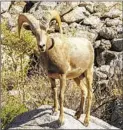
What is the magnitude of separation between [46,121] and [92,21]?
13.6 metres

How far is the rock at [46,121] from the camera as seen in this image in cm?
867

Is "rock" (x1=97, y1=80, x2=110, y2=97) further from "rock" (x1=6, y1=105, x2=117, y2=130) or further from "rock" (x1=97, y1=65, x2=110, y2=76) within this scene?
"rock" (x1=6, y1=105, x2=117, y2=130)

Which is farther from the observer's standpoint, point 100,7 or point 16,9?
point 100,7

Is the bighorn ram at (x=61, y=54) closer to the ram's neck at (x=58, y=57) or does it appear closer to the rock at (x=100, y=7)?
the ram's neck at (x=58, y=57)

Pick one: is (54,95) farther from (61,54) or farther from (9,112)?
(9,112)

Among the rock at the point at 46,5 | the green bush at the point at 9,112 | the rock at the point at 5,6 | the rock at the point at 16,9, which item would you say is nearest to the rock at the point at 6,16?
the rock at the point at 5,6

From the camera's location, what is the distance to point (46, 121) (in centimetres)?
880

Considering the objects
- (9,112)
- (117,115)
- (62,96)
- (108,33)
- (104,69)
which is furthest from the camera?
(108,33)

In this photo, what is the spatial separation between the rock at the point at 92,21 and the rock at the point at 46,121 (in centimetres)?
1259

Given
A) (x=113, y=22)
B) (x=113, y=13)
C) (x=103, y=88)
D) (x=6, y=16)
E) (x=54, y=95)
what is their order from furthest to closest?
1. (x=113, y=13)
2. (x=113, y=22)
3. (x=6, y=16)
4. (x=103, y=88)
5. (x=54, y=95)

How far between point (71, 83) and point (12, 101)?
1.76 metres

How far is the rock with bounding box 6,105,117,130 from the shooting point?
8.67 meters

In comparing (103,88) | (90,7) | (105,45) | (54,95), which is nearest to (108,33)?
(105,45)

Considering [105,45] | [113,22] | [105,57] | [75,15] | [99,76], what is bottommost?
[99,76]
